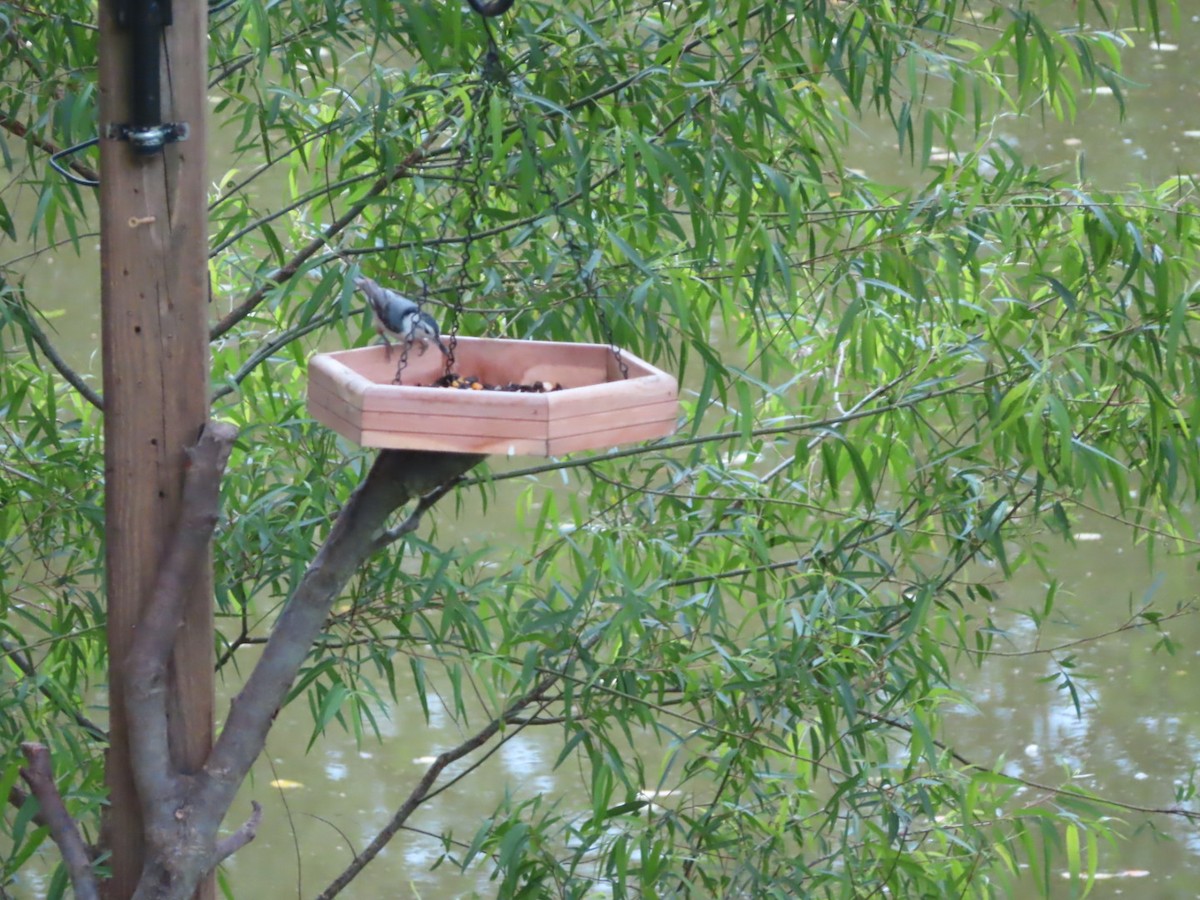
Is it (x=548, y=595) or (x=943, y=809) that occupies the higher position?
(x=548, y=595)

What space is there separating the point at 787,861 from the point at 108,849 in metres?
0.78

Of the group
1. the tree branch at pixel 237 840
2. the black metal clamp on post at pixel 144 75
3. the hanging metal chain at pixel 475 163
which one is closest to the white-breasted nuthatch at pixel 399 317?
the hanging metal chain at pixel 475 163

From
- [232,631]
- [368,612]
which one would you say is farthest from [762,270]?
[232,631]

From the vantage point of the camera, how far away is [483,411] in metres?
1.20

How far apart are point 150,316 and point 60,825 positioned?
0.46 m

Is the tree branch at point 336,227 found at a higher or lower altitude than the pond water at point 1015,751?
higher

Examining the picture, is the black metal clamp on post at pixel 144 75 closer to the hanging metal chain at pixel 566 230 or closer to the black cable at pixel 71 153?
the black cable at pixel 71 153

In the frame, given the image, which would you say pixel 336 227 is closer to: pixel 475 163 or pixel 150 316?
pixel 475 163

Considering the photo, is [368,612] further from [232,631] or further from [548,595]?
[232,631]

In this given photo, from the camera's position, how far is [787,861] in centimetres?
181

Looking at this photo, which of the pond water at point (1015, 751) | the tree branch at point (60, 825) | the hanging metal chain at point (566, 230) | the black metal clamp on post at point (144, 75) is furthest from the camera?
the pond water at point (1015, 751)

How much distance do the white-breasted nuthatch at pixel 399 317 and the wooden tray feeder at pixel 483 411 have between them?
0.13ft

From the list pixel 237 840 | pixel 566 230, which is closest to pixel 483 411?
pixel 566 230

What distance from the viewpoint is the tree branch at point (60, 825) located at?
4.33ft
